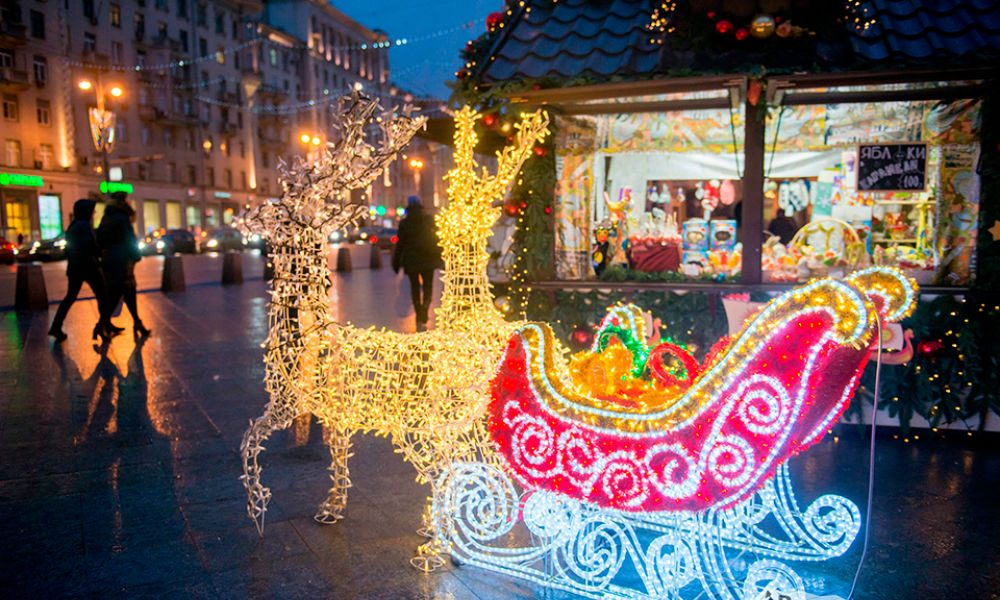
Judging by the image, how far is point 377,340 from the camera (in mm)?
3516

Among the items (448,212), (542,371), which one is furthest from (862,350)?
(448,212)

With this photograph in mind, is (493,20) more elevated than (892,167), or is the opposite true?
(493,20)

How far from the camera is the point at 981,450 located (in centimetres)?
508

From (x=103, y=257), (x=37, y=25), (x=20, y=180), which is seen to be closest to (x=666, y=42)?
(x=103, y=257)

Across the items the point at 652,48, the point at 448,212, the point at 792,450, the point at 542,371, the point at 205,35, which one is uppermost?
the point at 205,35

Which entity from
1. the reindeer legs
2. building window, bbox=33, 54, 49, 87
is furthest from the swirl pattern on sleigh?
building window, bbox=33, 54, 49, 87

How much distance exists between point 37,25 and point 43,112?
4.22m

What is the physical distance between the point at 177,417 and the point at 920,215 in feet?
22.3

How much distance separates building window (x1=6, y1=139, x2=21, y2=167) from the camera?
3369 centimetres

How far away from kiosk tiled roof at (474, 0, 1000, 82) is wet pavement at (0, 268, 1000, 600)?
2821mm

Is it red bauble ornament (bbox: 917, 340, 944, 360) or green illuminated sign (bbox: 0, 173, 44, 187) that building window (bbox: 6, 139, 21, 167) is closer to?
green illuminated sign (bbox: 0, 173, 44, 187)

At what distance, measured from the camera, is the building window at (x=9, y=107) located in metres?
33.7

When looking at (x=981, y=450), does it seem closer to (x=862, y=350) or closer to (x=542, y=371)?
(x=862, y=350)

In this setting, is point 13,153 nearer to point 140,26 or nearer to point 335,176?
point 140,26
